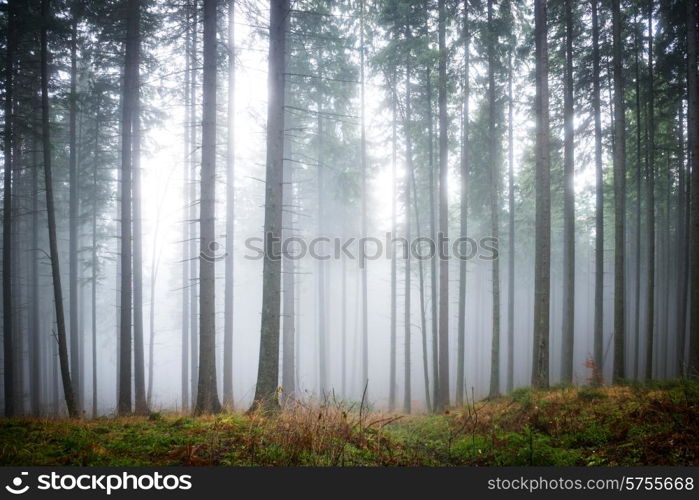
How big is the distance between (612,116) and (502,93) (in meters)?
4.74

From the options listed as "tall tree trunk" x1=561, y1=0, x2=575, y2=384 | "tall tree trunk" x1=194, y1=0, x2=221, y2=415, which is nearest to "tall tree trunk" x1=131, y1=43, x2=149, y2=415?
A: "tall tree trunk" x1=194, y1=0, x2=221, y2=415

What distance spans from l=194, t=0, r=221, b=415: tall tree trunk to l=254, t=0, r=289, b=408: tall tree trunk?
1466mm

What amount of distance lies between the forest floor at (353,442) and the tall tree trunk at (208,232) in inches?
71.0

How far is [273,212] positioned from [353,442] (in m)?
5.01

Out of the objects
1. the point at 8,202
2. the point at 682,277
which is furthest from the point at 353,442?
the point at 682,277

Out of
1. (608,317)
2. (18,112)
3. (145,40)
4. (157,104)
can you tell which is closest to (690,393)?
(145,40)

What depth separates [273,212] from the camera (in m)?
7.27

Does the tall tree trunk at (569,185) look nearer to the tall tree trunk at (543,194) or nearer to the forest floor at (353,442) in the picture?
the tall tree trunk at (543,194)

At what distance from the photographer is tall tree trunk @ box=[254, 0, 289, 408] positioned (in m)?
7.02

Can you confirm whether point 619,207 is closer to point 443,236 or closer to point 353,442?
point 443,236

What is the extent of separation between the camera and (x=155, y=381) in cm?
3803

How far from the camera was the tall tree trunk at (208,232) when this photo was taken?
7555 millimetres

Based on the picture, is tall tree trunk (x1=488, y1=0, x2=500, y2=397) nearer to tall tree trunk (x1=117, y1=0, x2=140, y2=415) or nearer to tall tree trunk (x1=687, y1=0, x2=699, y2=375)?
tall tree trunk (x1=687, y1=0, x2=699, y2=375)

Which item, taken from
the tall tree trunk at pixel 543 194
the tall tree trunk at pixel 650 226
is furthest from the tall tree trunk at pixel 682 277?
the tall tree trunk at pixel 543 194
